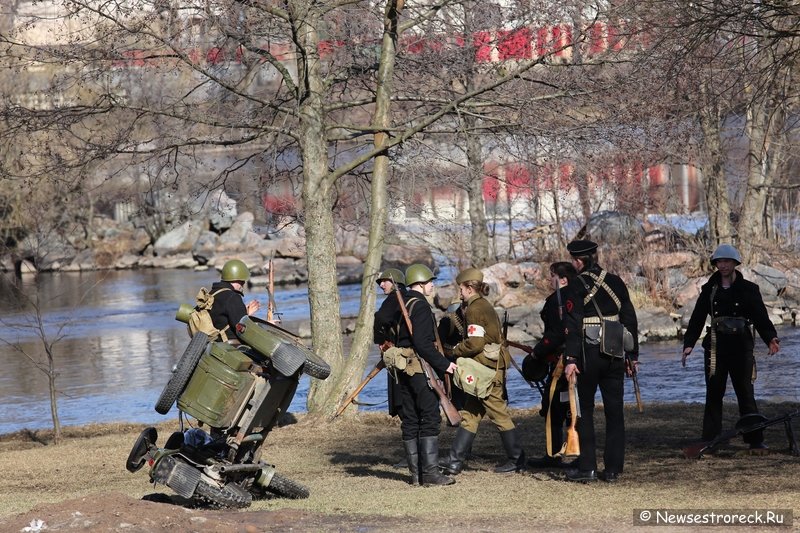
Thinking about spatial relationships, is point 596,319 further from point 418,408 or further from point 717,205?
point 717,205

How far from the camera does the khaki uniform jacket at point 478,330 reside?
10.4 metres

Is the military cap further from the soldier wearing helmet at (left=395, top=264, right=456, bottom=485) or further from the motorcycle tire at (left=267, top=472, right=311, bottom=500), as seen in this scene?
the motorcycle tire at (left=267, top=472, right=311, bottom=500)

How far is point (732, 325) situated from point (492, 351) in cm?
209

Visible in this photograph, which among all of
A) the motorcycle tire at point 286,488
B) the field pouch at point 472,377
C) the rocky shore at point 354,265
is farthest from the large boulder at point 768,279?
the motorcycle tire at point 286,488

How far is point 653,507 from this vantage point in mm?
8562

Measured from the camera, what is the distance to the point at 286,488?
9.45 meters

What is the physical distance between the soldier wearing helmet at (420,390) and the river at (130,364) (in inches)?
257

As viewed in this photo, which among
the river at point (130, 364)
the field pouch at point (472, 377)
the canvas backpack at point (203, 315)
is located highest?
the canvas backpack at point (203, 315)

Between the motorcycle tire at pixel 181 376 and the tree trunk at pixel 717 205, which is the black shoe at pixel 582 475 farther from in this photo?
the tree trunk at pixel 717 205

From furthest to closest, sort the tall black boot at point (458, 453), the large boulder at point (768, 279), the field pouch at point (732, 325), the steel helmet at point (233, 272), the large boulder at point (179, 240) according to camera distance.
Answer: the large boulder at point (179, 240), the large boulder at point (768, 279), the steel helmet at point (233, 272), the field pouch at point (732, 325), the tall black boot at point (458, 453)

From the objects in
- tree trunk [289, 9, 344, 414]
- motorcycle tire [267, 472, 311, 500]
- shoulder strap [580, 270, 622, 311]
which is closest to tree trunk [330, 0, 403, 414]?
tree trunk [289, 9, 344, 414]

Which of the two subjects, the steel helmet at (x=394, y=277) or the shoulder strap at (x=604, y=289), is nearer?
the shoulder strap at (x=604, y=289)

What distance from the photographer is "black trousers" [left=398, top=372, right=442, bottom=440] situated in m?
10.1

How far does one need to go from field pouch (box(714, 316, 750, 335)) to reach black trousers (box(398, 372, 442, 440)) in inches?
102
